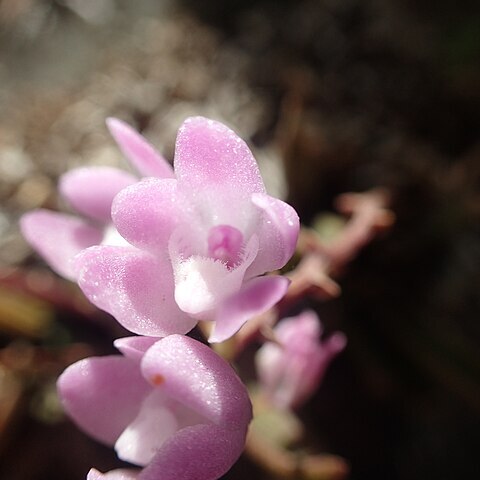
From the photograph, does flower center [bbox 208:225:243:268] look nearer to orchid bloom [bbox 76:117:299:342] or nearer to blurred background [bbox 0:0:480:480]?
orchid bloom [bbox 76:117:299:342]

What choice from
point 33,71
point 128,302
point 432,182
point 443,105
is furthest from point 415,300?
point 33,71

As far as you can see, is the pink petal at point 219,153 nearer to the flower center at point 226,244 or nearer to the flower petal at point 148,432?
the flower center at point 226,244

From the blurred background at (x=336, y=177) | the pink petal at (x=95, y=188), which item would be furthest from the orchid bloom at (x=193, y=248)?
the blurred background at (x=336, y=177)

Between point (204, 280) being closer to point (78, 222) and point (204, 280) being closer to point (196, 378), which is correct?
point (196, 378)

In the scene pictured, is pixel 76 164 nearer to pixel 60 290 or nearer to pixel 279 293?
pixel 60 290

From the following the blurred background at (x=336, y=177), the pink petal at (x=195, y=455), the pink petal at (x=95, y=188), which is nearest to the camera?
the pink petal at (x=195, y=455)

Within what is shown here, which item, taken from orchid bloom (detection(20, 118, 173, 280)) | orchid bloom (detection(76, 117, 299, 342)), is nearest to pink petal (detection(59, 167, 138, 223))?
orchid bloom (detection(20, 118, 173, 280))

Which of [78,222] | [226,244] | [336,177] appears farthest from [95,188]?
[336,177]
